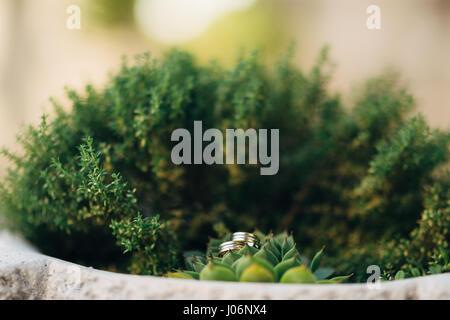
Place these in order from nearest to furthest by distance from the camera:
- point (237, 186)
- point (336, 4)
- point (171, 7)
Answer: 1. point (237, 186)
2. point (171, 7)
3. point (336, 4)

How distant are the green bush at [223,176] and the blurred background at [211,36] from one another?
1515mm

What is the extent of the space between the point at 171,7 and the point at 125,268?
2252mm

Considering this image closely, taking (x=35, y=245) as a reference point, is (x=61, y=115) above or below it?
above

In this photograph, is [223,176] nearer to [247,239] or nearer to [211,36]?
[247,239]

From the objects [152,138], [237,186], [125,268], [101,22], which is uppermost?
[101,22]

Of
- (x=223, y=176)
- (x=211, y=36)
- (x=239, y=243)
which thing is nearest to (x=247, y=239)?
(x=239, y=243)

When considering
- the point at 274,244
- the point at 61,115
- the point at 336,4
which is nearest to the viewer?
the point at 274,244

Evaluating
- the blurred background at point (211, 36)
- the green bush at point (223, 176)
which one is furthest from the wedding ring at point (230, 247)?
the blurred background at point (211, 36)

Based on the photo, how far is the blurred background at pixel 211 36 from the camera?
8.33 ft

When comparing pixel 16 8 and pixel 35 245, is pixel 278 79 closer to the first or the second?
pixel 35 245

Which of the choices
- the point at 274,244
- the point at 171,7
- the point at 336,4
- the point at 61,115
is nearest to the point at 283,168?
the point at 274,244

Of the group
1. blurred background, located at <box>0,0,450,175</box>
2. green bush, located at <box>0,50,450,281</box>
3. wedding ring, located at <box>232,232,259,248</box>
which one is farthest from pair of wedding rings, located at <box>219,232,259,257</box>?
blurred background, located at <box>0,0,450,175</box>

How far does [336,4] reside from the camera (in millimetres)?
2906

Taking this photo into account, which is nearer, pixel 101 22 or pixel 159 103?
pixel 159 103
